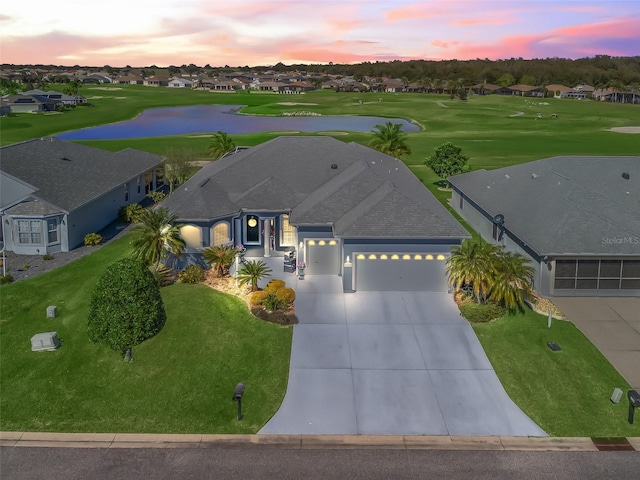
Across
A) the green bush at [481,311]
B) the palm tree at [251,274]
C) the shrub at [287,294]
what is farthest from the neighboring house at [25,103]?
the green bush at [481,311]

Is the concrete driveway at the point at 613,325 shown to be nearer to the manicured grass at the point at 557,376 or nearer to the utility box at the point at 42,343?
the manicured grass at the point at 557,376

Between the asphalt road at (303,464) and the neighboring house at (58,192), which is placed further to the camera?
the neighboring house at (58,192)

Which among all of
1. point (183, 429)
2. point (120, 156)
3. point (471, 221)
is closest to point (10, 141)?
point (120, 156)

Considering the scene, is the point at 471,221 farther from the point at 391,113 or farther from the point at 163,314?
the point at 391,113

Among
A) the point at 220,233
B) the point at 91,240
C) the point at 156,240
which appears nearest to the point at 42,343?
the point at 156,240

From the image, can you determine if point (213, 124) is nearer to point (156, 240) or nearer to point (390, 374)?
point (156, 240)

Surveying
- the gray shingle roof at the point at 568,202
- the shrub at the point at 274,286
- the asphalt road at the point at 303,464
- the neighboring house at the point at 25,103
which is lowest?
the asphalt road at the point at 303,464
